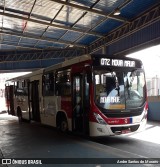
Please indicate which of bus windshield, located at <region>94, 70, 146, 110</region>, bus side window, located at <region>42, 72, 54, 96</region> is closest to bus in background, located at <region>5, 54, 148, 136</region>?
bus windshield, located at <region>94, 70, 146, 110</region>

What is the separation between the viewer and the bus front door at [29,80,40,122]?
45.1 ft

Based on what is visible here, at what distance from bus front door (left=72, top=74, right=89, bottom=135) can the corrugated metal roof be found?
18.7 feet

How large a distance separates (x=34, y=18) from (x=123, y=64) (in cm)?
922

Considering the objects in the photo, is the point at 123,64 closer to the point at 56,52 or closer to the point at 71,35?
the point at 71,35

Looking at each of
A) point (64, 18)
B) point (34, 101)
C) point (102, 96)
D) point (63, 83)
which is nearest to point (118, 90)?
point (102, 96)

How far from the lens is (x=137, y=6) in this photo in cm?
1427

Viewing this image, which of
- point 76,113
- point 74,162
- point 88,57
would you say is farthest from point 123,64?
point 74,162

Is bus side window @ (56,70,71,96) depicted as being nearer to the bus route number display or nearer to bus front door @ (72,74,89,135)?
bus front door @ (72,74,89,135)

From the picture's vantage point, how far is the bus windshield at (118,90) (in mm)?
8870

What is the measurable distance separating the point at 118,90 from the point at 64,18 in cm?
886

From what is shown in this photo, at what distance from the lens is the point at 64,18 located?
654 inches

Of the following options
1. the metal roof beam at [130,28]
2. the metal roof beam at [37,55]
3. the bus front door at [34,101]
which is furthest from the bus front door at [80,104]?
the metal roof beam at [37,55]

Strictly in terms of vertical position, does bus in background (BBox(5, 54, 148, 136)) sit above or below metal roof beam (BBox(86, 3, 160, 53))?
below

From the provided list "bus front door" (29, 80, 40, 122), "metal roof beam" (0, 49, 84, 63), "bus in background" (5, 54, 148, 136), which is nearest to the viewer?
"bus in background" (5, 54, 148, 136)
